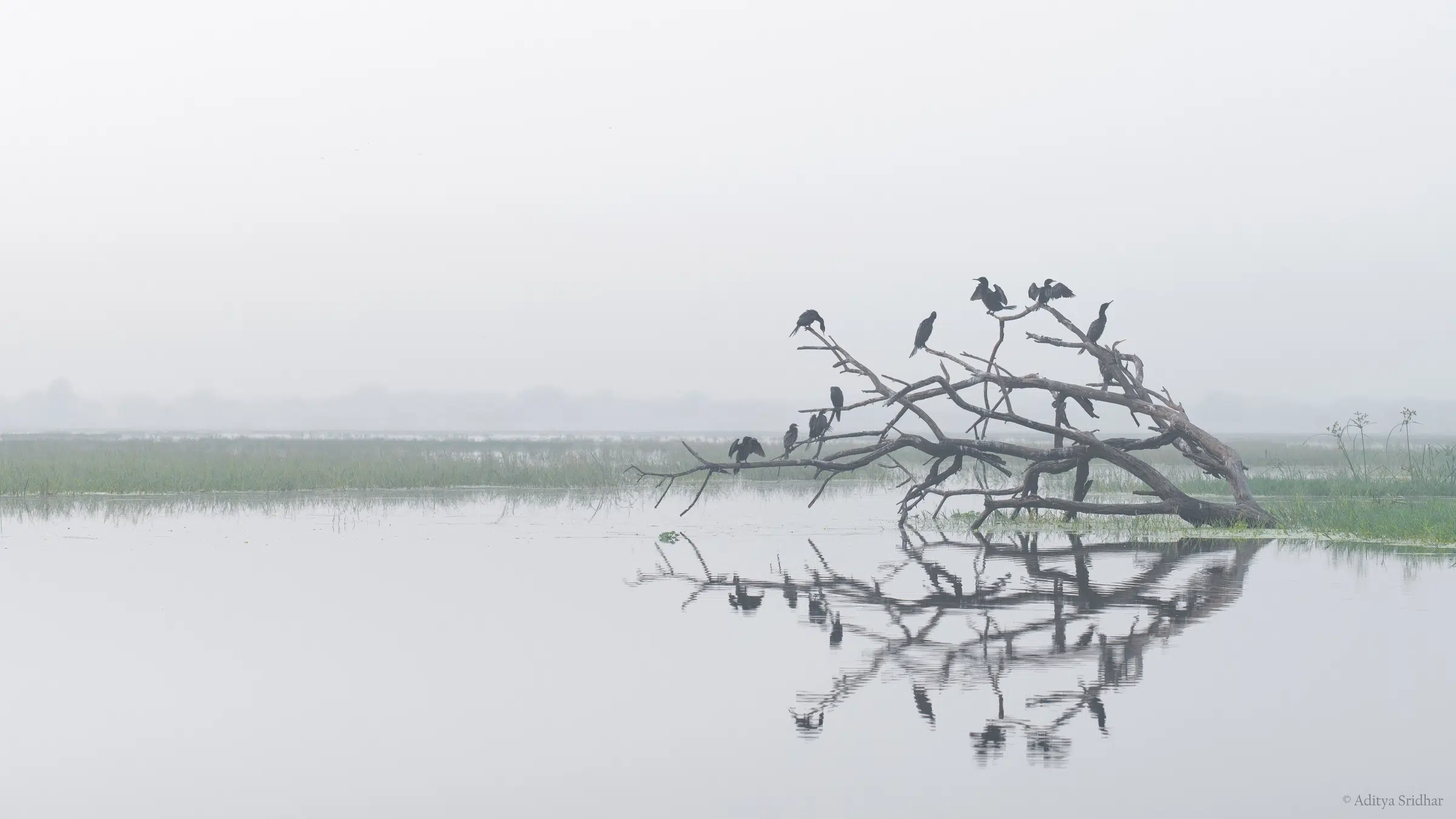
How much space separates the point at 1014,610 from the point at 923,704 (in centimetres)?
330

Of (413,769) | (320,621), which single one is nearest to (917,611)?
(320,621)

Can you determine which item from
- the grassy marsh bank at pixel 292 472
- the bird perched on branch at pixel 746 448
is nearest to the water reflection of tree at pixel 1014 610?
the bird perched on branch at pixel 746 448

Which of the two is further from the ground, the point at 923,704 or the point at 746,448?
the point at 746,448

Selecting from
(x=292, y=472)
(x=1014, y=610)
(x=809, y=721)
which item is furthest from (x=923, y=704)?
(x=292, y=472)

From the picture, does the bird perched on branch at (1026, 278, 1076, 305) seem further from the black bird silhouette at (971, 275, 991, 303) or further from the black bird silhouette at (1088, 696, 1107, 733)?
the black bird silhouette at (1088, 696, 1107, 733)

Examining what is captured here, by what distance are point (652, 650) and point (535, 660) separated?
0.73m

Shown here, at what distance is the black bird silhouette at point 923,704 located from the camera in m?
6.24

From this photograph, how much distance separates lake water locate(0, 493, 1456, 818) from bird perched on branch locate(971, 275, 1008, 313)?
2763 mm

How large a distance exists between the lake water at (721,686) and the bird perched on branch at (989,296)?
9.07ft

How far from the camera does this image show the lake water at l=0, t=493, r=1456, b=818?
5266mm

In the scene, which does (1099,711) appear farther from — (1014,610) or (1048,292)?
(1048,292)

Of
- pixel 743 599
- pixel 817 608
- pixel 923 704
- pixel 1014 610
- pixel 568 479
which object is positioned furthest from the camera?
pixel 568 479

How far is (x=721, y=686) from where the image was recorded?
709cm

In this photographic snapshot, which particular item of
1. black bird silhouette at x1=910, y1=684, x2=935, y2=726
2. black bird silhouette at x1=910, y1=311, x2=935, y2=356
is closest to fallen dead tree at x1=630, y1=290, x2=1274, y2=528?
black bird silhouette at x1=910, y1=311, x2=935, y2=356
